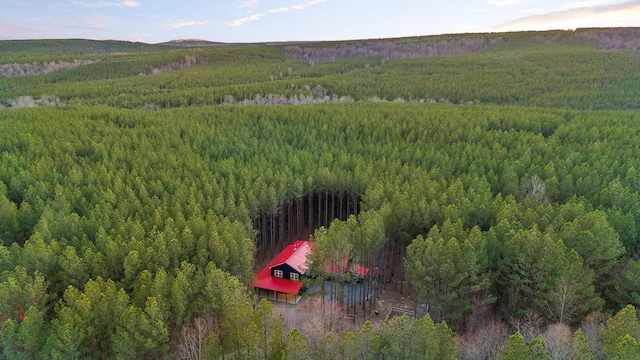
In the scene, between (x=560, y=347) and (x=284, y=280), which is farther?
(x=284, y=280)

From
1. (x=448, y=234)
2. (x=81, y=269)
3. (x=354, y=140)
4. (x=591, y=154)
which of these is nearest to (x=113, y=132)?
(x=354, y=140)

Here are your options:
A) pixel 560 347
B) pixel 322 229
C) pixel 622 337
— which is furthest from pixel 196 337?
pixel 622 337

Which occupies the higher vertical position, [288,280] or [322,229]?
[322,229]

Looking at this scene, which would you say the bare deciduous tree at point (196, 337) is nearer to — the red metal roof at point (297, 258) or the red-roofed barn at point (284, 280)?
the red-roofed barn at point (284, 280)

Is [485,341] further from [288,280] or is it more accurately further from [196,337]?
[288,280]

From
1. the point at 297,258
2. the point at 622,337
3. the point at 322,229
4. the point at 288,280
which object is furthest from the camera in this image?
the point at 297,258

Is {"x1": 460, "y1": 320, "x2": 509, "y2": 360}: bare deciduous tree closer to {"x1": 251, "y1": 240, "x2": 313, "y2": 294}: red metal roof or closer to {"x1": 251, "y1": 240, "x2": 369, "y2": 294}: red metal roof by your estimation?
{"x1": 251, "y1": 240, "x2": 369, "y2": 294}: red metal roof

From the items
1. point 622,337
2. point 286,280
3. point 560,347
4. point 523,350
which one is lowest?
point 286,280

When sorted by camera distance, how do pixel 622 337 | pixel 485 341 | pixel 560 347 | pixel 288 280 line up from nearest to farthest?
pixel 622 337, pixel 560 347, pixel 485 341, pixel 288 280

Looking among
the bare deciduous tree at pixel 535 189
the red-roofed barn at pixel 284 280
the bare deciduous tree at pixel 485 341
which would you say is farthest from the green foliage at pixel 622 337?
the bare deciduous tree at pixel 535 189
